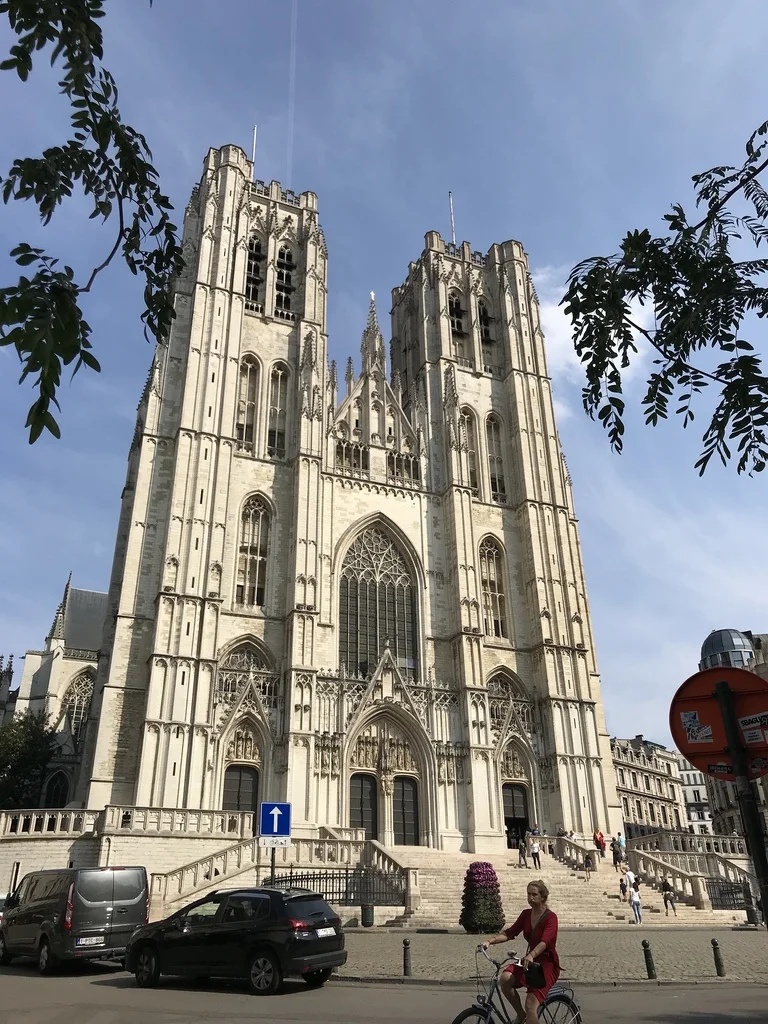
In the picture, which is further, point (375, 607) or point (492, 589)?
point (492, 589)

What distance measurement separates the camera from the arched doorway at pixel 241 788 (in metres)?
26.8

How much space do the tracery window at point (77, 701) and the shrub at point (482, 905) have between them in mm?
33788

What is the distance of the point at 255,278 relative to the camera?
38.1 meters

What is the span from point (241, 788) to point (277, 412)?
51.5 ft

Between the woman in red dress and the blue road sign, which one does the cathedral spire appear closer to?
the blue road sign

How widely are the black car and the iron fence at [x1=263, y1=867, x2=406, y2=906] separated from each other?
8158 mm

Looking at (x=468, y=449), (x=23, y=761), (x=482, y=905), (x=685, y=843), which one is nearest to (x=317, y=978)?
(x=482, y=905)

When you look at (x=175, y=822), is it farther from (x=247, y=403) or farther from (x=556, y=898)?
(x=247, y=403)

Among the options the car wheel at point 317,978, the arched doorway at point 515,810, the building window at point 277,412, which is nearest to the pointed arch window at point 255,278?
the building window at point 277,412

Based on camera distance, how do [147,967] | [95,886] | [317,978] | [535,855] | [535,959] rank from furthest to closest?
[535,855] < [95,886] < [147,967] < [317,978] < [535,959]

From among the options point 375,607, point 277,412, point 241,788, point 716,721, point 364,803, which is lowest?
point 716,721

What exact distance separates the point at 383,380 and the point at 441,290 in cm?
750

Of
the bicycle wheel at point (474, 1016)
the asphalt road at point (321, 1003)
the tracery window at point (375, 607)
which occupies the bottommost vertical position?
the asphalt road at point (321, 1003)

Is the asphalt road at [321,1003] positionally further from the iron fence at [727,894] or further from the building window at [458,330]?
the building window at [458,330]
